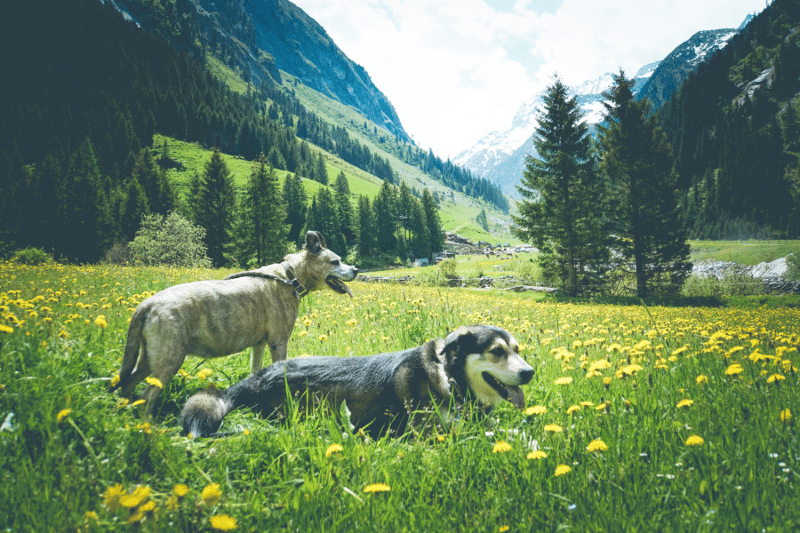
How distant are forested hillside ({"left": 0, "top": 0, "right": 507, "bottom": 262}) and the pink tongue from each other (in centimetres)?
4733

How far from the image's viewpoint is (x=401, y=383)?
3.02 m

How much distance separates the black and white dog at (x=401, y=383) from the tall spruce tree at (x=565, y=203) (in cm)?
2376

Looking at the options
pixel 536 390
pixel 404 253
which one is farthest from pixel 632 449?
pixel 404 253

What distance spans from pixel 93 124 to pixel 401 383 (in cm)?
11087

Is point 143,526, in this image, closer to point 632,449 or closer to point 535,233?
point 632,449

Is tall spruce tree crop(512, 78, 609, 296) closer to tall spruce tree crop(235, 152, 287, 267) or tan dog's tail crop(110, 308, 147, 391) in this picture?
tan dog's tail crop(110, 308, 147, 391)

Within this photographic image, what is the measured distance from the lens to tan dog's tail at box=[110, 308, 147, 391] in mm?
2814

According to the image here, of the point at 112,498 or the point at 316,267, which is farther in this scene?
the point at 316,267

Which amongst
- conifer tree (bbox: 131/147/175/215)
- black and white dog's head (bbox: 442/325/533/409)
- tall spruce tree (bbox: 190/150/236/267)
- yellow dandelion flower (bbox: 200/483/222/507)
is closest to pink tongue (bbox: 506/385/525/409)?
black and white dog's head (bbox: 442/325/533/409)

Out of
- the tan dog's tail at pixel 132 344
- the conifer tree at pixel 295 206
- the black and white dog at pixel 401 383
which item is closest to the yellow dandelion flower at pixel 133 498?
the black and white dog at pixel 401 383

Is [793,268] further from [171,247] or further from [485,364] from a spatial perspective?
[171,247]

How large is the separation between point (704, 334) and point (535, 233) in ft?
74.3

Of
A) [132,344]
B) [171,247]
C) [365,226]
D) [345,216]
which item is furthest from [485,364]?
[345,216]

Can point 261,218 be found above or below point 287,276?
above
